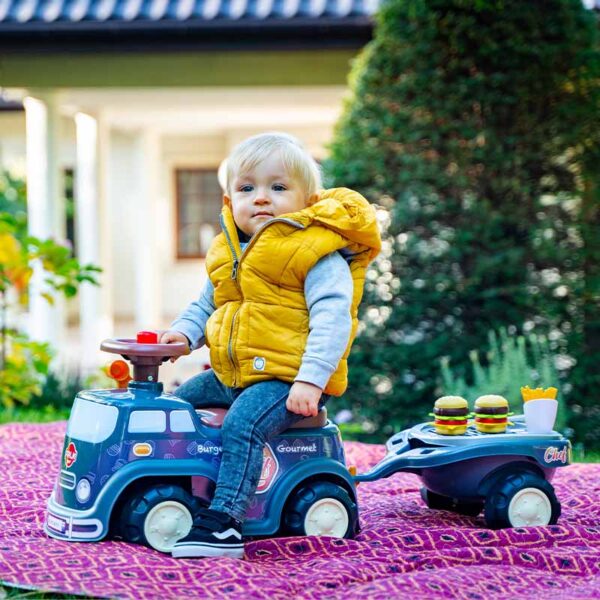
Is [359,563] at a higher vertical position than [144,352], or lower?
lower

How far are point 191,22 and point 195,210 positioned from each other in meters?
9.46

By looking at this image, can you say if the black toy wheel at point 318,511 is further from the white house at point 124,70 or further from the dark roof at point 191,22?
the dark roof at point 191,22

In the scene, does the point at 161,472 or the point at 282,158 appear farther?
the point at 282,158

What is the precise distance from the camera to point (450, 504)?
421 cm

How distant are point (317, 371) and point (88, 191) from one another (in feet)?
26.7

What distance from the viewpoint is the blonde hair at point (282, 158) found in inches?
145

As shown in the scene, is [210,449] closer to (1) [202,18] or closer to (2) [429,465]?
(2) [429,465]

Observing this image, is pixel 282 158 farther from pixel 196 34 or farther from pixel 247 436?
pixel 196 34

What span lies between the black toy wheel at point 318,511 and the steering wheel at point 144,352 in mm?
603

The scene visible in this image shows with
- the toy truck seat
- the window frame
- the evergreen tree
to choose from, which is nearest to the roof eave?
the evergreen tree

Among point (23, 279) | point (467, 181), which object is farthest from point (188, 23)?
point (467, 181)

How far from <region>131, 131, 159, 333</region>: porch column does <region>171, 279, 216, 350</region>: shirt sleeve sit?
392 inches

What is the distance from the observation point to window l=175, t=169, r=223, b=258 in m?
17.8

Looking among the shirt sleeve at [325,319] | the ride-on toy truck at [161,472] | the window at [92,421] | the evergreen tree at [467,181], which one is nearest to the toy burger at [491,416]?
the ride-on toy truck at [161,472]
